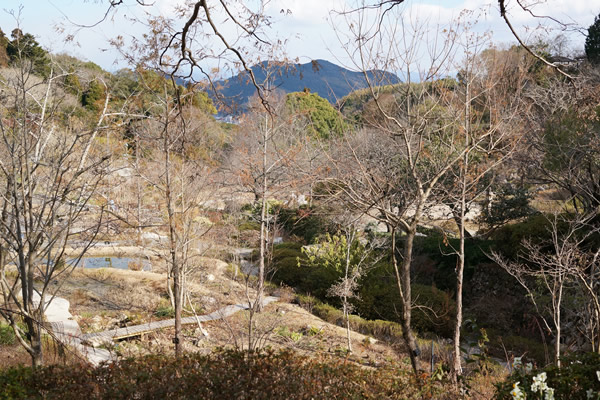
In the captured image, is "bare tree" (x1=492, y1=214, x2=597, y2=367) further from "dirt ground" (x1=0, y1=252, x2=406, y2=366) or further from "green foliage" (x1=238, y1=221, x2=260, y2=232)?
"green foliage" (x1=238, y1=221, x2=260, y2=232)

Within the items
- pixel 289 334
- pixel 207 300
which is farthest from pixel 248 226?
pixel 289 334

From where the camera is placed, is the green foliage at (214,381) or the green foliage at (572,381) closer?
the green foliage at (572,381)

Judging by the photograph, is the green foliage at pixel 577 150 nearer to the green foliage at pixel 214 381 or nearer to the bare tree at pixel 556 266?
the bare tree at pixel 556 266

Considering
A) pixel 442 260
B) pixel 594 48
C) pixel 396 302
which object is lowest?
pixel 396 302

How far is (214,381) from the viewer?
14.1 feet

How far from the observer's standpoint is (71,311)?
11625 millimetres

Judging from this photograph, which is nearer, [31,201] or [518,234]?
[31,201]

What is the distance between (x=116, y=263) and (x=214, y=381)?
13.7 m

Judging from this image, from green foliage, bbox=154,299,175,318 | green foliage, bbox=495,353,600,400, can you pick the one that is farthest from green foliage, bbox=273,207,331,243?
green foliage, bbox=495,353,600,400

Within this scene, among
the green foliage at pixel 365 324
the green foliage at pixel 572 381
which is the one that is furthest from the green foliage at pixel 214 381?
the green foliage at pixel 365 324

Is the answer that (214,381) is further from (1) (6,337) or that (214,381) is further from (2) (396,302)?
(2) (396,302)

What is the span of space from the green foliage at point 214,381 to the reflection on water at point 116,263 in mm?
11990

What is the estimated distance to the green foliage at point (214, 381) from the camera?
4.07 metres

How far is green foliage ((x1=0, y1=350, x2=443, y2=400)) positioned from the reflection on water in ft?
39.3
